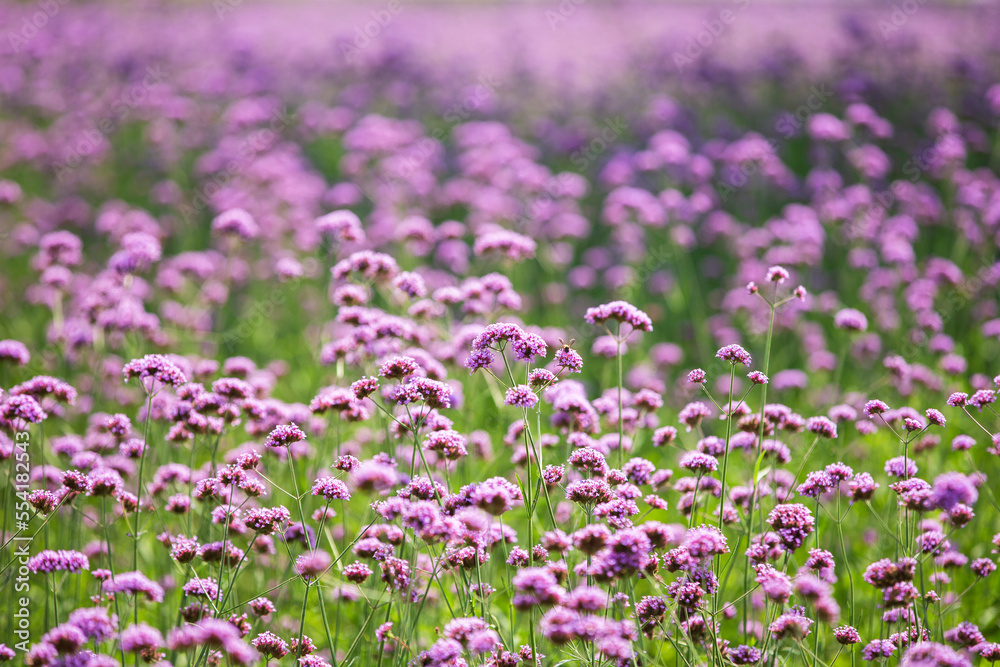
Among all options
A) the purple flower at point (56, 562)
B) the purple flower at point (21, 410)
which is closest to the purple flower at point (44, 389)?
the purple flower at point (21, 410)

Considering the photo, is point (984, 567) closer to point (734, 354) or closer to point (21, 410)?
point (734, 354)

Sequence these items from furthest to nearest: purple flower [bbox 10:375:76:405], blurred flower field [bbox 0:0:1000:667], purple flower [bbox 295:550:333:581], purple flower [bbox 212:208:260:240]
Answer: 1. purple flower [bbox 212:208:260:240]
2. purple flower [bbox 10:375:76:405]
3. blurred flower field [bbox 0:0:1000:667]
4. purple flower [bbox 295:550:333:581]

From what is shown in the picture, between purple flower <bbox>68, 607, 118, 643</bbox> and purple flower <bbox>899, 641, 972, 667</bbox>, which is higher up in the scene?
purple flower <bbox>68, 607, 118, 643</bbox>

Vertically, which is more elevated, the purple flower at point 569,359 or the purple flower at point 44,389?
the purple flower at point 569,359

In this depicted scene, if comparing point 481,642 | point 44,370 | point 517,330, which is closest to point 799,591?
point 481,642

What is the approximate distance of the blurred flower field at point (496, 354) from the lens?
320 centimetres

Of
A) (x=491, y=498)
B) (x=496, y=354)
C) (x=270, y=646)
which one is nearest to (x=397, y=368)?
(x=491, y=498)

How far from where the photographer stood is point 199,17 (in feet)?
65.6

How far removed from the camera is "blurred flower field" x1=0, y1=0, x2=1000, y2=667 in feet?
10.5

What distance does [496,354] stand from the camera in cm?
665

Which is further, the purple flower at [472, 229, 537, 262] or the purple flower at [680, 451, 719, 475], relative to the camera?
the purple flower at [472, 229, 537, 262]

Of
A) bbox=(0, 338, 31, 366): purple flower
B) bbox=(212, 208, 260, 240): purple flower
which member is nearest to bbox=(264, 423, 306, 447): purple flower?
bbox=(0, 338, 31, 366): purple flower

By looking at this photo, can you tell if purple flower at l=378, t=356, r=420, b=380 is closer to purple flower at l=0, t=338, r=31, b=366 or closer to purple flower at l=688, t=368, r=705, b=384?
purple flower at l=688, t=368, r=705, b=384

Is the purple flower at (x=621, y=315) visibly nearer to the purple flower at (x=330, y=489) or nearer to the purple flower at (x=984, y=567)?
the purple flower at (x=330, y=489)
